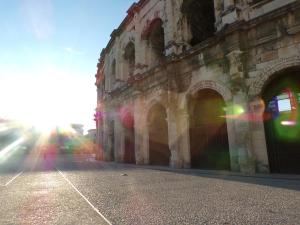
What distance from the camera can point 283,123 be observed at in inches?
361

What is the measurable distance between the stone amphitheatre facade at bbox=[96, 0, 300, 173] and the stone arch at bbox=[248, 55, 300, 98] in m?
0.03

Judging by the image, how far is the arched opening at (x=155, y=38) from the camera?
53.4 feet

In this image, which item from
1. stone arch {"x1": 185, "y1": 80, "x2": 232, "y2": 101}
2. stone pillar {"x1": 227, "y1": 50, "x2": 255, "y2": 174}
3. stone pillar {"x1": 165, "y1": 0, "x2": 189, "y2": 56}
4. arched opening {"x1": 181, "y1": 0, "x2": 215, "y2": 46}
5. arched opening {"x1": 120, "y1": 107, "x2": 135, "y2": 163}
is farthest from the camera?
arched opening {"x1": 120, "y1": 107, "x2": 135, "y2": 163}

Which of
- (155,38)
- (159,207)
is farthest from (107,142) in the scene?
(159,207)

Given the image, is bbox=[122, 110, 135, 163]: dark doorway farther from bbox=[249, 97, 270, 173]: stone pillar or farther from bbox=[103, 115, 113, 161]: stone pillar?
bbox=[249, 97, 270, 173]: stone pillar

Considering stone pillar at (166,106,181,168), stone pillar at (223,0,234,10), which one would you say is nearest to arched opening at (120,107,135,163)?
stone pillar at (166,106,181,168)

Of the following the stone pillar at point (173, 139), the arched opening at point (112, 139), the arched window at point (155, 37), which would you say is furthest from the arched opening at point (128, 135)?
the stone pillar at point (173, 139)

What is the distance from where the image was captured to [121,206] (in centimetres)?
425

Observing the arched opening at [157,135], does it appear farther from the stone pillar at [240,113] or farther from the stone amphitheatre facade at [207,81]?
the stone pillar at [240,113]

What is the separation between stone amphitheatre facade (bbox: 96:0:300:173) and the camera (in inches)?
345

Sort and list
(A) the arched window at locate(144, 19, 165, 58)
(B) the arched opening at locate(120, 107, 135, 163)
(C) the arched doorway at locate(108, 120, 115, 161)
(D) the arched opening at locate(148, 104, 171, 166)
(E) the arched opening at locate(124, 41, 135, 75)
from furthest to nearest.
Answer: (C) the arched doorway at locate(108, 120, 115, 161), (E) the arched opening at locate(124, 41, 135, 75), (B) the arched opening at locate(120, 107, 135, 163), (A) the arched window at locate(144, 19, 165, 58), (D) the arched opening at locate(148, 104, 171, 166)

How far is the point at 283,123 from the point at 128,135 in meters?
11.8

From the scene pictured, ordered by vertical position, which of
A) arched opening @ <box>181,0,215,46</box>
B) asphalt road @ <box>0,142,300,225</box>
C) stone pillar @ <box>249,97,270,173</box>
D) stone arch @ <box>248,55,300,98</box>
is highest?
arched opening @ <box>181,0,215,46</box>

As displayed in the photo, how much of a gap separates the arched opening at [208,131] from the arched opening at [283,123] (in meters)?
2.19
